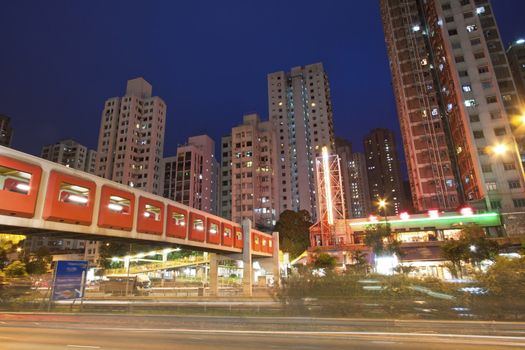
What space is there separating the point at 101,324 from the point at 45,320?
5.03m

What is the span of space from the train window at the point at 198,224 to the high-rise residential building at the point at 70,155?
136364 millimetres

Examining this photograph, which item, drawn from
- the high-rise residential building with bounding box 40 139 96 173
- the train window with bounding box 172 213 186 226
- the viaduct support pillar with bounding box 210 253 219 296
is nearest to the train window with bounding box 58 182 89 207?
the train window with bounding box 172 213 186 226

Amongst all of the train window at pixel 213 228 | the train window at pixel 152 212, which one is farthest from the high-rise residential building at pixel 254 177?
the train window at pixel 152 212

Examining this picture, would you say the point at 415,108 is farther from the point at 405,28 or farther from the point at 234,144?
the point at 234,144

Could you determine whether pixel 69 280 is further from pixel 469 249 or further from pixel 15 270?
pixel 469 249

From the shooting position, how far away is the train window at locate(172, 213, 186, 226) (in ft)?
114

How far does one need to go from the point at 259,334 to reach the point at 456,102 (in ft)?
264

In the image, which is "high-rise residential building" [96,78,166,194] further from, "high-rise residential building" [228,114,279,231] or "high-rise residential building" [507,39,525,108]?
"high-rise residential building" [507,39,525,108]

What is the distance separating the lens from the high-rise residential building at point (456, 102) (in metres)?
67.4

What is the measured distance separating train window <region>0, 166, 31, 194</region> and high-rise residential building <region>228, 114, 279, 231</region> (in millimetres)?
86207

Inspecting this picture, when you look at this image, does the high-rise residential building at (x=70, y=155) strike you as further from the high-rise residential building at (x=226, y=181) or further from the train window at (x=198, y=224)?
the train window at (x=198, y=224)

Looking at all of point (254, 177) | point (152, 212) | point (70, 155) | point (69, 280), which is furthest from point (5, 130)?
point (69, 280)

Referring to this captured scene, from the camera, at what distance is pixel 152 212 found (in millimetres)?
31547

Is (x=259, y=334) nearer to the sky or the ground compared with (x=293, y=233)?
nearer to the ground
